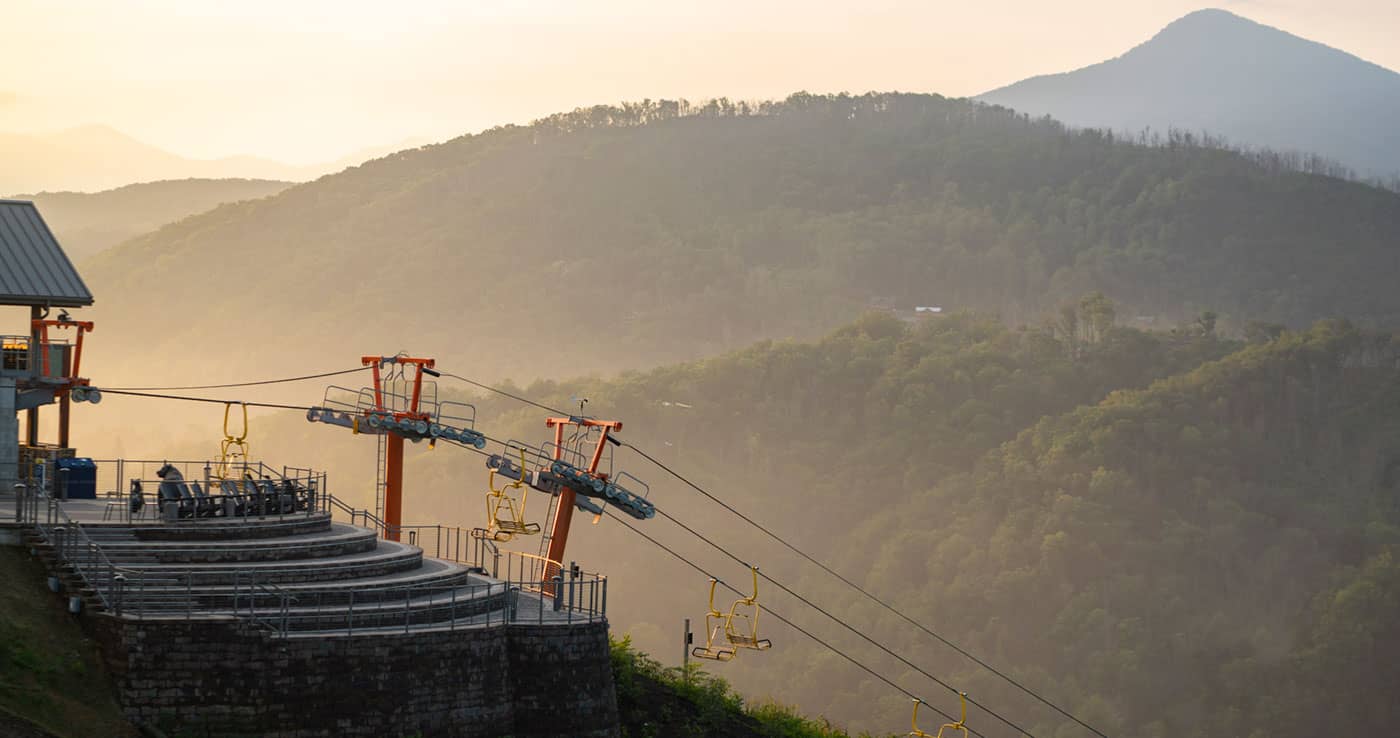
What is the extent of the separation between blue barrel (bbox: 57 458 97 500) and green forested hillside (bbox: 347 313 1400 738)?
102125mm

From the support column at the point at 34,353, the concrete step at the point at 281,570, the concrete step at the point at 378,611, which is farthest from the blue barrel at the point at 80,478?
the concrete step at the point at 378,611

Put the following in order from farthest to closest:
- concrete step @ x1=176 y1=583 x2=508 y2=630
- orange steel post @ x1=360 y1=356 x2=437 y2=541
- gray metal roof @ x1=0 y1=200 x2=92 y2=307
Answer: orange steel post @ x1=360 y1=356 x2=437 y2=541 < gray metal roof @ x1=0 y1=200 x2=92 y2=307 < concrete step @ x1=176 y1=583 x2=508 y2=630

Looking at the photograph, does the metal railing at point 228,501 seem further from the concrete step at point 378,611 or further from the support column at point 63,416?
the support column at point 63,416

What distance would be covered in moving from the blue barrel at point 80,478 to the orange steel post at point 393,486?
7.66 metres

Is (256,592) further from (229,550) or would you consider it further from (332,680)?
(332,680)

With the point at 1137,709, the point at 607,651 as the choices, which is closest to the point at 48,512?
the point at 607,651

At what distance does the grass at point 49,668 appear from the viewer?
86.1 ft

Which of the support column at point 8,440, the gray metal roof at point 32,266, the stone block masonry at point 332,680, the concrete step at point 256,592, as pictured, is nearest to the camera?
the stone block masonry at point 332,680

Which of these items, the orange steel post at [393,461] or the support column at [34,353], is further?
the orange steel post at [393,461]

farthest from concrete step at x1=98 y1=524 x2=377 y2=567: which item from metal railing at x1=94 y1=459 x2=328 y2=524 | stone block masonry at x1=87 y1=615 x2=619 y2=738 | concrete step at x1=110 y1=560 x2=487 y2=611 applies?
stone block masonry at x1=87 y1=615 x2=619 y2=738

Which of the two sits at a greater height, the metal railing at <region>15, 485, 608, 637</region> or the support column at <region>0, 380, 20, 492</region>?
the support column at <region>0, 380, 20, 492</region>

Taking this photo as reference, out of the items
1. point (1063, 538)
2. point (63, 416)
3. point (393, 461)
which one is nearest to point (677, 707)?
point (393, 461)

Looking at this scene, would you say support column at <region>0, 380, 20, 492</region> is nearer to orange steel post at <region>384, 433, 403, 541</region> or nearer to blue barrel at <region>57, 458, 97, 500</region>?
blue barrel at <region>57, 458, 97, 500</region>

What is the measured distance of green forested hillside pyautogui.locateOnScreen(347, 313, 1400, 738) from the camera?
472ft
